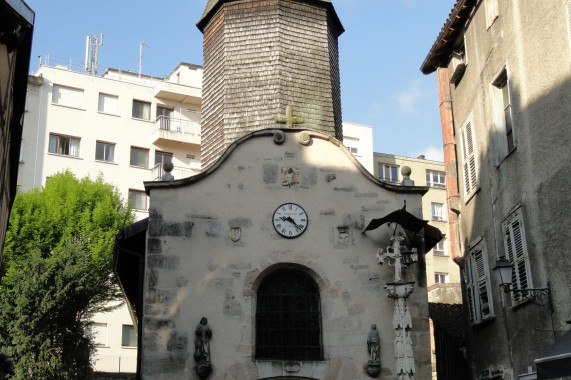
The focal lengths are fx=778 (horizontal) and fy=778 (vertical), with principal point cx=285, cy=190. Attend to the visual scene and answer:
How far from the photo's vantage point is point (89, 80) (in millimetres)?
39062

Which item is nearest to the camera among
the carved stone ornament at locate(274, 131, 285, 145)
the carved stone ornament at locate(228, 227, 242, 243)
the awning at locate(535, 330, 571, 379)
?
the awning at locate(535, 330, 571, 379)

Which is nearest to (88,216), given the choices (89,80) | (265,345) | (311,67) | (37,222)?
(37,222)

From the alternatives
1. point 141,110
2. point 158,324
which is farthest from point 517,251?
point 141,110

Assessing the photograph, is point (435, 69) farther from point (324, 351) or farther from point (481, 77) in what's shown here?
point (324, 351)

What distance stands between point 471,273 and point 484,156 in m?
2.91

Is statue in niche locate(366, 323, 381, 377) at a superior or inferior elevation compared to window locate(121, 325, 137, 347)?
inferior

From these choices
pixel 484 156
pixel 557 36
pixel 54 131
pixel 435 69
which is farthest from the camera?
pixel 54 131

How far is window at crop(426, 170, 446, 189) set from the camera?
148ft

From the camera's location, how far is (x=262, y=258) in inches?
631

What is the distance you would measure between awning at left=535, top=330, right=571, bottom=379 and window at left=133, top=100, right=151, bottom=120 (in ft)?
98.2

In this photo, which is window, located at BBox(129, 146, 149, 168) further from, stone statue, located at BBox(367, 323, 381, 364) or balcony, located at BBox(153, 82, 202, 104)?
stone statue, located at BBox(367, 323, 381, 364)

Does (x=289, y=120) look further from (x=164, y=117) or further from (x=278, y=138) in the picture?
(x=164, y=117)

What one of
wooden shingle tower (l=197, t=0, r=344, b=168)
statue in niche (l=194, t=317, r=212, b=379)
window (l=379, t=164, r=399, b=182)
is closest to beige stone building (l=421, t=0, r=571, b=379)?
wooden shingle tower (l=197, t=0, r=344, b=168)

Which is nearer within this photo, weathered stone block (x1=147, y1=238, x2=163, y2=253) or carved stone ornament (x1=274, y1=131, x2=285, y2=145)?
weathered stone block (x1=147, y1=238, x2=163, y2=253)
